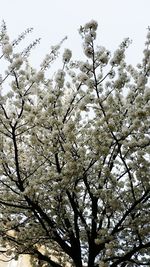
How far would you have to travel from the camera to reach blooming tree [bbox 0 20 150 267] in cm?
647

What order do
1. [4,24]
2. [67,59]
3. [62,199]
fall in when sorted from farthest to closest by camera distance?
1. [62,199]
2. [67,59]
3. [4,24]

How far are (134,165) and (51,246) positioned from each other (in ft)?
13.0

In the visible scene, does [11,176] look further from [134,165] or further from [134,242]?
[134,242]

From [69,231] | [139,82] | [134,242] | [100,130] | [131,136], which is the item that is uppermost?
[139,82]

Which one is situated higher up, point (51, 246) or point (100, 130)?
point (100, 130)

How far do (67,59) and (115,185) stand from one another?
9.57 ft

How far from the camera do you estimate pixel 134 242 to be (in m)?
8.41

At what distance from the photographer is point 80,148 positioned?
23.0 ft

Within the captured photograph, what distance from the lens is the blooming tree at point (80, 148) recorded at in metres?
6.47

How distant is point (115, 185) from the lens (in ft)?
23.8

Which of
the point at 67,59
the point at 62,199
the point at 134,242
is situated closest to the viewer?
the point at 67,59

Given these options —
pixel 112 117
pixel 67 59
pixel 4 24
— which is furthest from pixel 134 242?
pixel 4 24

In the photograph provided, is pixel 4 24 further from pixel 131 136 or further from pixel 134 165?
pixel 134 165

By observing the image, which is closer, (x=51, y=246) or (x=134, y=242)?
(x=134, y=242)
